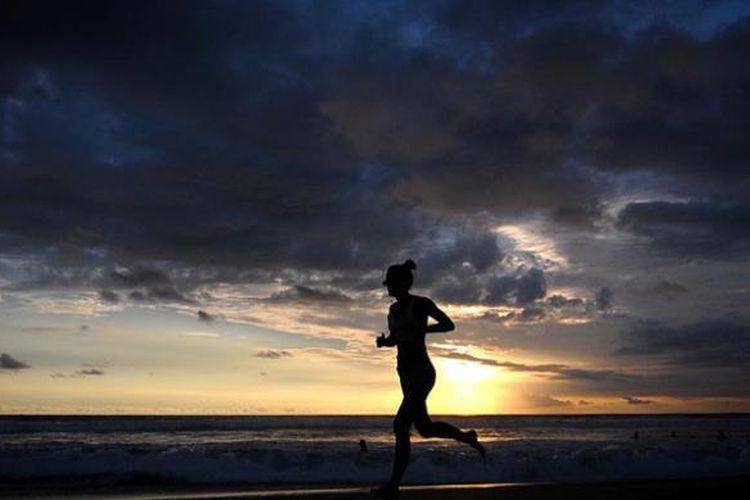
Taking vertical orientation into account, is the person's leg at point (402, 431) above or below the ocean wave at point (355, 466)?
above

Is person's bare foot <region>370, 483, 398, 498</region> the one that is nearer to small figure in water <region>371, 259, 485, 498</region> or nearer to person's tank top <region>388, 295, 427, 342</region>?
small figure in water <region>371, 259, 485, 498</region>

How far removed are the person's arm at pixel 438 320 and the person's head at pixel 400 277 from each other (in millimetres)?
254

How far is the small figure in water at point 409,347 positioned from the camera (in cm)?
697

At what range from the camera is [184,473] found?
695 inches

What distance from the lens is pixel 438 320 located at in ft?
23.0

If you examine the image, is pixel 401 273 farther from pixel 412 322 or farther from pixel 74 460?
pixel 74 460

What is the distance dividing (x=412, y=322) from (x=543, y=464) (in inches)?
518

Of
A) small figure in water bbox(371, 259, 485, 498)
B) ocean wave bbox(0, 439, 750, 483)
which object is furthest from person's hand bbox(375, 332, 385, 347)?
ocean wave bbox(0, 439, 750, 483)

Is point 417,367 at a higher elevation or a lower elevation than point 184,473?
higher

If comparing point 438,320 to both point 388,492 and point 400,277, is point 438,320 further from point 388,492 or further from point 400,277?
point 388,492

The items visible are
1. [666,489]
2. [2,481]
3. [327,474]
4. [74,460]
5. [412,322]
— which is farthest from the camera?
[74,460]

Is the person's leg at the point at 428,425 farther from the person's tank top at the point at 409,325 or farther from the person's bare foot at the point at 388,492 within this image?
the person's bare foot at the point at 388,492

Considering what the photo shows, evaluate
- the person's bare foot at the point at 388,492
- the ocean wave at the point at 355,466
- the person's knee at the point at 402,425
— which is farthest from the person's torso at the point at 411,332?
the ocean wave at the point at 355,466

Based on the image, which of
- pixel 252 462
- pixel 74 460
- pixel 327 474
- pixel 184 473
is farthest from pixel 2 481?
pixel 327 474
